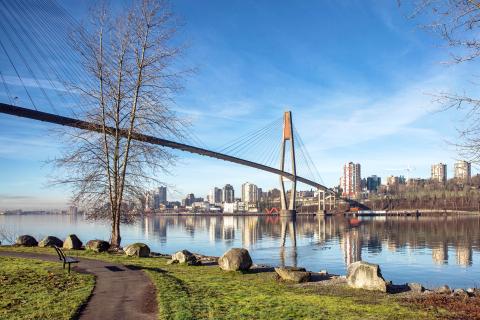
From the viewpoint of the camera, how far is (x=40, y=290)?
8961mm

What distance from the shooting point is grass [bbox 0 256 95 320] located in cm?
736

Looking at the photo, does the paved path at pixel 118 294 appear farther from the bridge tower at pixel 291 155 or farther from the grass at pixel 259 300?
the bridge tower at pixel 291 155

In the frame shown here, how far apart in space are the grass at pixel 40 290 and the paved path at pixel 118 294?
0.23m

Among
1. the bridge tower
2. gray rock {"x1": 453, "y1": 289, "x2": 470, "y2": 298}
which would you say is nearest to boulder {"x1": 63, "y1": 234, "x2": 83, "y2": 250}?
gray rock {"x1": 453, "y1": 289, "x2": 470, "y2": 298}

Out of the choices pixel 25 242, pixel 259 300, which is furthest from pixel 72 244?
pixel 259 300

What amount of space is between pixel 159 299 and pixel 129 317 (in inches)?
48.2

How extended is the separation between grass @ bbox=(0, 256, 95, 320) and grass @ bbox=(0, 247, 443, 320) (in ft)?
4.83

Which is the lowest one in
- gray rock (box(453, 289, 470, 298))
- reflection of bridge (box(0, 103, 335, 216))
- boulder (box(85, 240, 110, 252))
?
gray rock (box(453, 289, 470, 298))

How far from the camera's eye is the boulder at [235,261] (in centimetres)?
1263

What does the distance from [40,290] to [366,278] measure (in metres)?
→ 6.84

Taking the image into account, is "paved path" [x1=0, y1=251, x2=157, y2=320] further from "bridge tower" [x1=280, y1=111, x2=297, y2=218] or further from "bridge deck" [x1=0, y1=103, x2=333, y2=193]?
"bridge tower" [x1=280, y1=111, x2=297, y2=218]

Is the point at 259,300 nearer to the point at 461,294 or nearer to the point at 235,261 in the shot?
the point at 235,261

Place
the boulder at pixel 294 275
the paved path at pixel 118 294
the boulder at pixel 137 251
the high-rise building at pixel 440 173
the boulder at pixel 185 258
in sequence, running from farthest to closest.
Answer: the high-rise building at pixel 440 173 < the boulder at pixel 137 251 < the boulder at pixel 185 258 < the boulder at pixel 294 275 < the paved path at pixel 118 294

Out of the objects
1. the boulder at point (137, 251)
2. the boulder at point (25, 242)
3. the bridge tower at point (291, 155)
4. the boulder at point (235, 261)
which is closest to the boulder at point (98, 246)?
the boulder at point (137, 251)
